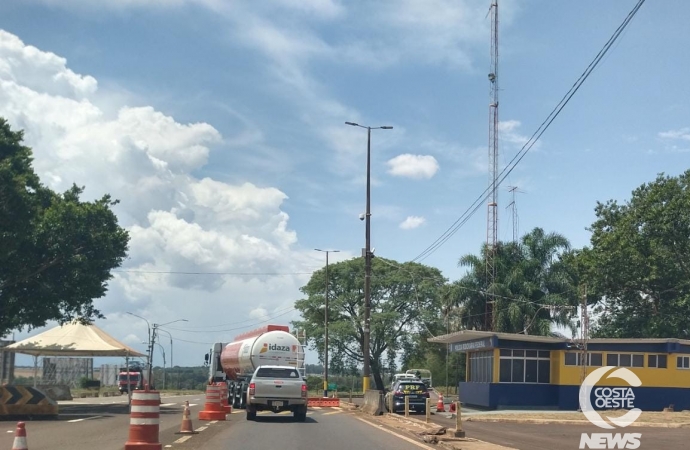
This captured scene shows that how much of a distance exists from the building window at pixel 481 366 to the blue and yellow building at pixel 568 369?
0.86 ft

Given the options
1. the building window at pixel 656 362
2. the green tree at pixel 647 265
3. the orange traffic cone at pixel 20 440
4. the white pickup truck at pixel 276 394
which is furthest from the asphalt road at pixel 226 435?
the green tree at pixel 647 265

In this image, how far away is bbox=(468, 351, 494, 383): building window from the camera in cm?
4057

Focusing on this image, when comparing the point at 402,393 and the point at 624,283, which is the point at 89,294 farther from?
the point at 624,283

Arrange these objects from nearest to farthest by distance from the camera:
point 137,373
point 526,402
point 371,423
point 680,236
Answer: point 371,423
point 526,402
point 680,236
point 137,373

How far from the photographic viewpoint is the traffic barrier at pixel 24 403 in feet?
86.1

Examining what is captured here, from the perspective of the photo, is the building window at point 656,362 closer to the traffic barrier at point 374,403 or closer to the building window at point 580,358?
the building window at point 580,358

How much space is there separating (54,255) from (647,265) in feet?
122

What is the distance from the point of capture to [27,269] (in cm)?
3378

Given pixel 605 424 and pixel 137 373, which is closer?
pixel 605 424

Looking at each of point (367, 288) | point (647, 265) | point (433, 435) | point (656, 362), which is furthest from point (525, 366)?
point (433, 435)

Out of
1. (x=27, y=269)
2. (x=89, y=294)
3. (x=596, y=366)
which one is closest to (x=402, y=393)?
(x=596, y=366)

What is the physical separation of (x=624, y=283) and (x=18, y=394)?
41.0 meters

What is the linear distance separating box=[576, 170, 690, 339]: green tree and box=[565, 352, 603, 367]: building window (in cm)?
Result: 1419

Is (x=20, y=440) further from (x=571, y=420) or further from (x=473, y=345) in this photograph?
(x=473, y=345)
